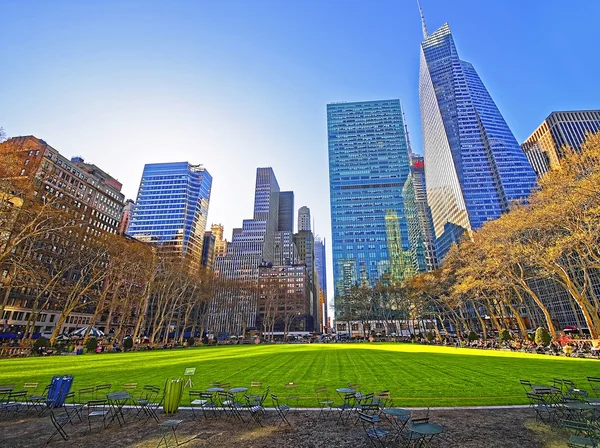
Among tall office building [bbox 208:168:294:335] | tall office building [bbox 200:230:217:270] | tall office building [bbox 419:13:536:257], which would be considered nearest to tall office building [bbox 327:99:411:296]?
tall office building [bbox 419:13:536:257]

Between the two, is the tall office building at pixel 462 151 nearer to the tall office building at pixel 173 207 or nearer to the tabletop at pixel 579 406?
the tabletop at pixel 579 406

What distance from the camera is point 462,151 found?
13612 centimetres

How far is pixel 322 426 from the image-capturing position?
27.9ft

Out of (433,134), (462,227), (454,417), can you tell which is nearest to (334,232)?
(462,227)

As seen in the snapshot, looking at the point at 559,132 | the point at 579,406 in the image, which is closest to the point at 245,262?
the point at 579,406

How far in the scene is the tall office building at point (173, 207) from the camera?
138m

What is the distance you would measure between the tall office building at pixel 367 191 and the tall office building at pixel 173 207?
226 ft

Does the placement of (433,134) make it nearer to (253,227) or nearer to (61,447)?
(253,227)

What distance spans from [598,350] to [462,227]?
10693 centimetres

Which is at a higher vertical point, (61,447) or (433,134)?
(433,134)

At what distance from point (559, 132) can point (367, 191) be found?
8145 cm

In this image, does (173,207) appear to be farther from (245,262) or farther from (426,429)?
(426,429)

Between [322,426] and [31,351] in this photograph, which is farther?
[31,351]

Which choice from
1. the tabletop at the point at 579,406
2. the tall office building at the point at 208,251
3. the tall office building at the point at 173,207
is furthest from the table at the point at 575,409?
the tall office building at the point at 208,251
